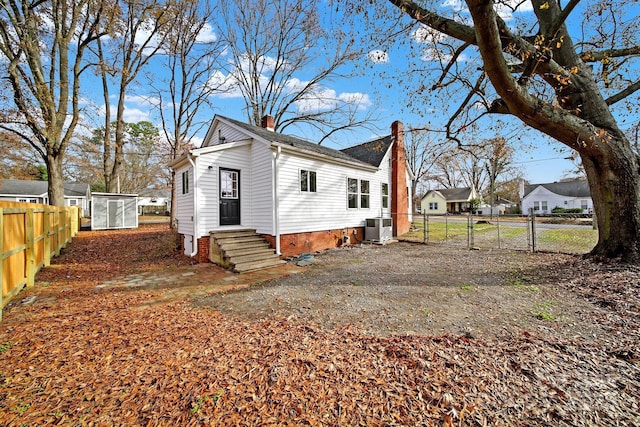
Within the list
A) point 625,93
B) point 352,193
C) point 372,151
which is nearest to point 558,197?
point 372,151

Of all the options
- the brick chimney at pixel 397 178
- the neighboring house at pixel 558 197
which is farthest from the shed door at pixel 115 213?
the neighboring house at pixel 558 197

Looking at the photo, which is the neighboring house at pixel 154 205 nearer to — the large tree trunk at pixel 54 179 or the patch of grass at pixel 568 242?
the large tree trunk at pixel 54 179

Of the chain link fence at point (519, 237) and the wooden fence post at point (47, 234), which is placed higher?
the wooden fence post at point (47, 234)

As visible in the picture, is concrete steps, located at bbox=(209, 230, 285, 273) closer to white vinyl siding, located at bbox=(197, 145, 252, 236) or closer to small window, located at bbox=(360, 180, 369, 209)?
white vinyl siding, located at bbox=(197, 145, 252, 236)

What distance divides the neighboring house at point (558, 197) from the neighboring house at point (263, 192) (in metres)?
35.7

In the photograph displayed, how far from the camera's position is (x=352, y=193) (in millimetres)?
12023

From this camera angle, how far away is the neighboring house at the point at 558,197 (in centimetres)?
3444

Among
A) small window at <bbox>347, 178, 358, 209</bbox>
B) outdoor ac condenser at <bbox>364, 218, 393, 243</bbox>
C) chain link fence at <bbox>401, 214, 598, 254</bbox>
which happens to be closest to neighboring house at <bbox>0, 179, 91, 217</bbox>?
small window at <bbox>347, 178, 358, 209</bbox>

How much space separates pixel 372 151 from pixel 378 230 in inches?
204

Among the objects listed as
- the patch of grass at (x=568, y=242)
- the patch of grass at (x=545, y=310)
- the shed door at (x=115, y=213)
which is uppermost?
the shed door at (x=115, y=213)

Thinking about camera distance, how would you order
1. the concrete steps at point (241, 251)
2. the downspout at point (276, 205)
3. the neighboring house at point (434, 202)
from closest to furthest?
the concrete steps at point (241, 251), the downspout at point (276, 205), the neighboring house at point (434, 202)

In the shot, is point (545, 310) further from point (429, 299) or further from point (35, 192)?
point (35, 192)

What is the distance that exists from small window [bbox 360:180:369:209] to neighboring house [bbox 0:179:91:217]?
28.1 m

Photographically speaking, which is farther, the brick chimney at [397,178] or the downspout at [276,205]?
the brick chimney at [397,178]
